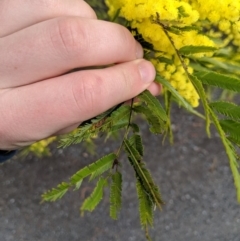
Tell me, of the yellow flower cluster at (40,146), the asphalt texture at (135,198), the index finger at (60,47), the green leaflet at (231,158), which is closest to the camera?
the green leaflet at (231,158)

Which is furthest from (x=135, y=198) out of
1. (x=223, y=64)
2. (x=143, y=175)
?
(x=143, y=175)

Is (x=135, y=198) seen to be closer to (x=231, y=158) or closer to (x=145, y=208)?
(x=145, y=208)

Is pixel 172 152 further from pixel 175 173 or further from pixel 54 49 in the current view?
pixel 54 49

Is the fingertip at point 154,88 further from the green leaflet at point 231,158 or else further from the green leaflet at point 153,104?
the green leaflet at point 231,158

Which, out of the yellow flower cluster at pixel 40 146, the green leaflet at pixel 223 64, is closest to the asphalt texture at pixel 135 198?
the yellow flower cluster at pixel 40 146

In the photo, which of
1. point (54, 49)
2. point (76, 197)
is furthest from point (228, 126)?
point (76, 197)

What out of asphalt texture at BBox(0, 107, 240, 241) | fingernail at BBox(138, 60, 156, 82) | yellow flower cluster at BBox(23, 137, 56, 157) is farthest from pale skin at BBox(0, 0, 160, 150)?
asphalt texture at BBox(0, 107, 240, 241)
